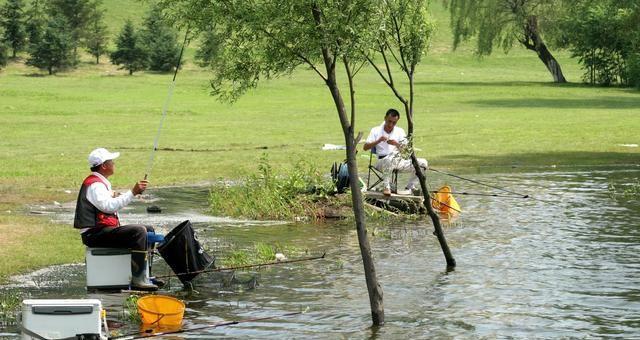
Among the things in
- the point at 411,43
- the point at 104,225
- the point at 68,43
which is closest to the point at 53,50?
the point at 68,43

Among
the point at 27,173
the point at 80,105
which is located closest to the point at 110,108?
the point at 80,105

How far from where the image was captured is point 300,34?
12.0m

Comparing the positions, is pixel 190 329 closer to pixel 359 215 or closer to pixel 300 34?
pixel 359 215

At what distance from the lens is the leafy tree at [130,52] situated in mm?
82750

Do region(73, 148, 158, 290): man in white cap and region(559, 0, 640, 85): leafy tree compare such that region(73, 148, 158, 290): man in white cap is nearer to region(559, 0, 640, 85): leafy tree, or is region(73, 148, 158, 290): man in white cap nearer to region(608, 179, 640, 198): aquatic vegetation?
region(608, 179, 640, 198): aquatic vegetation

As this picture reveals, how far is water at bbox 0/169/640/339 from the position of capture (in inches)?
488

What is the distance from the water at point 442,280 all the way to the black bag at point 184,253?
13.1 inches

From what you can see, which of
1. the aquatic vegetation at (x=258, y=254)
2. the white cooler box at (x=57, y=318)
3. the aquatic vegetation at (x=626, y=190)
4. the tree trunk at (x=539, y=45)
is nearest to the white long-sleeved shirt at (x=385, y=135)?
the aquatic vegetation at (x=258, y=254)

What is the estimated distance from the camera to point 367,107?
53.6 m

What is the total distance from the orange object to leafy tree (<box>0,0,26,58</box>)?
70.5 m

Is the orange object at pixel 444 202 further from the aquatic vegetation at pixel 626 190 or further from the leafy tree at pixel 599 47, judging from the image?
the leafy tree at pixel 599 47

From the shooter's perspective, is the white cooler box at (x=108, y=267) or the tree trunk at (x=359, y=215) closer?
the tree trunk at (x=359, y=215)

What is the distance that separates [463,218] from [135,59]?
66031mm

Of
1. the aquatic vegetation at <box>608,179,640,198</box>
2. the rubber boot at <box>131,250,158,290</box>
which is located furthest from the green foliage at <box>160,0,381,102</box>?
the aquatic vegetation at <box>608,179,640,198</box>
